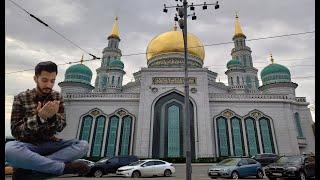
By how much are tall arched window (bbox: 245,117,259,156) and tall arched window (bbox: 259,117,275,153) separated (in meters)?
0.87

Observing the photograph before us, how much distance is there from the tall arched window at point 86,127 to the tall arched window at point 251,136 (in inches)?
772

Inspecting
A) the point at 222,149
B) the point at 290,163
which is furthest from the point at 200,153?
the point at 290,163

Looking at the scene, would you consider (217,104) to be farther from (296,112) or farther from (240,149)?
(296,112)

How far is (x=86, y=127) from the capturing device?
115ft

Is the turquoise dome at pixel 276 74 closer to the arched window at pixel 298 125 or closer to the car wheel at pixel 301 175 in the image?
the arched window at pixel 298 125

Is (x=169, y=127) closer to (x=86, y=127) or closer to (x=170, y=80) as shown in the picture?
(x=170, y=80)

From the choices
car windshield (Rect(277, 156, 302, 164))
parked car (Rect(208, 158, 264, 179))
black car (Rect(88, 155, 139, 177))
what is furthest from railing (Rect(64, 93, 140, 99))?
car windshield (Rect(277, 156, 302, 164))

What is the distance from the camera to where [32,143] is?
2.06m

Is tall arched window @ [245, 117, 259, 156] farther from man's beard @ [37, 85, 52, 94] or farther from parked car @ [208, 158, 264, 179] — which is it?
man's beard @ [37, 85, 52, 94]

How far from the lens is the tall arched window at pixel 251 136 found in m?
33.4

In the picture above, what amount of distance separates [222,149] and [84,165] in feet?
108

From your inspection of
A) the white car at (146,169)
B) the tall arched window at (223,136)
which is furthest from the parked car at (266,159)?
the white car at (146,169)

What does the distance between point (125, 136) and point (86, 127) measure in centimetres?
519

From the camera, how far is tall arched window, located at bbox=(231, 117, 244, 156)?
33156 mm
